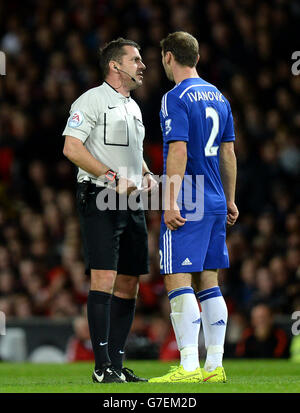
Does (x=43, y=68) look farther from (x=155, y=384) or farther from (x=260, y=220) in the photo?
(x=155, y=384)

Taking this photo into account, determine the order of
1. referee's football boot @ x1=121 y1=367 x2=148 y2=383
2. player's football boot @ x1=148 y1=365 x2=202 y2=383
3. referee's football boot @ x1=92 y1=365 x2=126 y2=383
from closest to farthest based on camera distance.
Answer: player's football boot @ x1=148 y1=365 x2=202 y2=383
referee's football boot @ x1=92 y1=365 x2=126 y2=383
referee's football boot @ x1=121 y1=367 x2=148 y2=383

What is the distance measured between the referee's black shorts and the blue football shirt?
0.51 meters

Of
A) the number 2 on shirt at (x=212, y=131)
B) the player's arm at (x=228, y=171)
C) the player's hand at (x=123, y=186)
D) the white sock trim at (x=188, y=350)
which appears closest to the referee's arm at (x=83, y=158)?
the player's hand at (x=123, y=186)

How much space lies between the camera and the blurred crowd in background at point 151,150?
11.2 metres

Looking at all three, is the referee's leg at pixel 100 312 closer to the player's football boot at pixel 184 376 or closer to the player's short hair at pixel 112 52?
the player's football boot at pixel 184 376

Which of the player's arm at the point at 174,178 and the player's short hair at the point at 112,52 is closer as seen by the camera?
the player's arm at the point at 174,178

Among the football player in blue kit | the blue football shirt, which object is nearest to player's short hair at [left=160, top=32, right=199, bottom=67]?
the football player in blue kit

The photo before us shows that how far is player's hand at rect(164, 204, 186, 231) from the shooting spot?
588 cm

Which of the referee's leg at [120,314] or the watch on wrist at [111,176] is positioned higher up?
the watch on wrist at [111,176]

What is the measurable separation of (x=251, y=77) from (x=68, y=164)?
288 centimetres

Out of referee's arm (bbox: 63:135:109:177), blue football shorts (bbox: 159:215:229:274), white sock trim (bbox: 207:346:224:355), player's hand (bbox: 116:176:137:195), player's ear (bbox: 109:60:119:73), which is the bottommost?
white sock trim (bbox: 207:346:224:355)

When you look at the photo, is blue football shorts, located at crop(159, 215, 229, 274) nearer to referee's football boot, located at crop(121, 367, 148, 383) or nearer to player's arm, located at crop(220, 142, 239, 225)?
player's arm, located at crop(220, 142, 239, 225)

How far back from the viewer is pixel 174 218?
5.88 meters

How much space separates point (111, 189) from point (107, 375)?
3.85 ft
